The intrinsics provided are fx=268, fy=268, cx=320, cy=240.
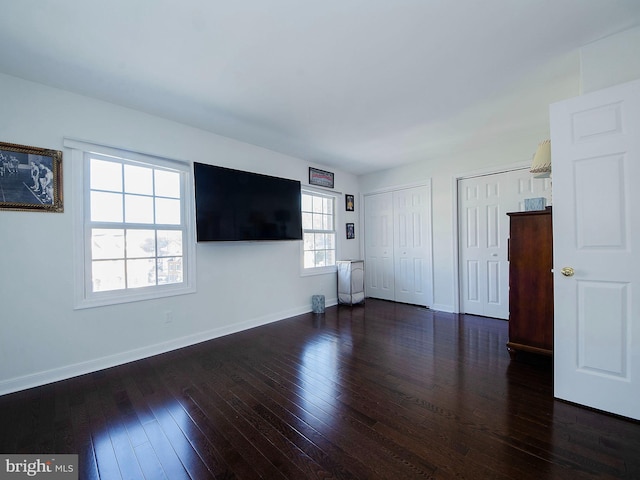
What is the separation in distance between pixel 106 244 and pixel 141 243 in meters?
0.29

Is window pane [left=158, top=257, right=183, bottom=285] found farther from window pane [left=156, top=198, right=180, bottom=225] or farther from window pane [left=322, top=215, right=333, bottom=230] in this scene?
window pane [left=322, top=215, right=333, bottom=230]

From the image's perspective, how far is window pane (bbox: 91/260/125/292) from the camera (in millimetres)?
2557

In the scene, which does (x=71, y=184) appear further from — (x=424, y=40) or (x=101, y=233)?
(x=424, y=40)

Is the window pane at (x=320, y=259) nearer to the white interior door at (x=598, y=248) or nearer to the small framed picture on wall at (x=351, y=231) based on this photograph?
the small framed picture on wall at (x=351, y=231)

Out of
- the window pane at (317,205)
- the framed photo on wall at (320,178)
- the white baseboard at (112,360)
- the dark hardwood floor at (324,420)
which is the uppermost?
the framed photo on wall at (320,178)

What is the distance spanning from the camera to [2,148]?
2131 mm

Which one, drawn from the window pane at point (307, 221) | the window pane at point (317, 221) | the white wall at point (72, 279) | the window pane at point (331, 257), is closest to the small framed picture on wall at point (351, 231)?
the window pane at point (331, 257)

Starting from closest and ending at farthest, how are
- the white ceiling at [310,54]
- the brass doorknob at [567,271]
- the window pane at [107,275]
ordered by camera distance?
1. the white ceiling at [310,54]
2. the brass doorknob at [567,271]
3. the window pane at [107,275]

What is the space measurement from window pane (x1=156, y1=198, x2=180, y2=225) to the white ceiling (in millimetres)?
926

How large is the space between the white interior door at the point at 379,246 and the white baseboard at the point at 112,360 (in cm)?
250

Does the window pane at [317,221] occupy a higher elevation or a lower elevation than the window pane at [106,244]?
higher

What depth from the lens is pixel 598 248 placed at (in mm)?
1810

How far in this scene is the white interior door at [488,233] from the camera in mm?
3715

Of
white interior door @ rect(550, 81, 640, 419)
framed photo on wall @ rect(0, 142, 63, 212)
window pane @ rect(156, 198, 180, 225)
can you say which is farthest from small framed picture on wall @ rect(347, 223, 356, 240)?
framed photo on wall @ rect(0, 142, 63, 212)
